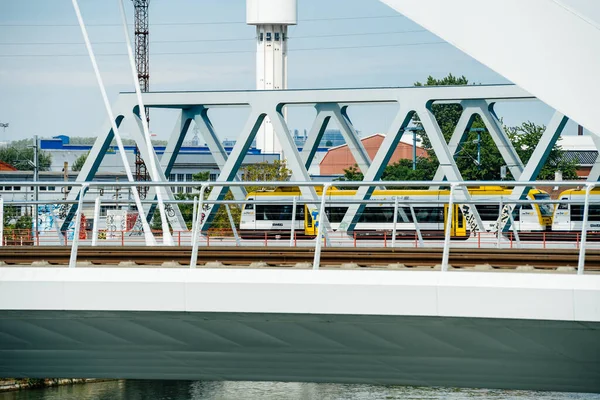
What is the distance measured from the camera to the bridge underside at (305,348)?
10.9 metres

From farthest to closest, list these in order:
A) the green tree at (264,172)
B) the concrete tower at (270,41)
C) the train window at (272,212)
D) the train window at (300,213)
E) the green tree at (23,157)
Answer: the green tree at (23,157) → the concrete tower at (270,41) → the green tree at (264,172) → the train window at (272,212) → the train window at (300,213)

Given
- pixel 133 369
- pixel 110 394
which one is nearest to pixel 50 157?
pixel 110 394

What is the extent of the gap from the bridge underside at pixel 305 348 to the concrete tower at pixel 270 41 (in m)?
102

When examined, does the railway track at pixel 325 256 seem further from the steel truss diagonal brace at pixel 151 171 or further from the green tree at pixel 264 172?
the green tree at pixel 264 172

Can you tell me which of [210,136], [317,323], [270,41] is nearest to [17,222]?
[317,323]

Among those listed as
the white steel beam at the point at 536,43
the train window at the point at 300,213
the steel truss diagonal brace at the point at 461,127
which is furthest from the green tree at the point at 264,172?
the white steel beam at the point at 536,43

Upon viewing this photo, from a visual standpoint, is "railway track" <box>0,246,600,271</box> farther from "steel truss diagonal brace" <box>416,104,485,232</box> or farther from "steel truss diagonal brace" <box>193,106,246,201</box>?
"steel truss diagonal brace" <box>193,106,246,201</box>

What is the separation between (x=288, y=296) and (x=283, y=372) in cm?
221

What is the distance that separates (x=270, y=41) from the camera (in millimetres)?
121250

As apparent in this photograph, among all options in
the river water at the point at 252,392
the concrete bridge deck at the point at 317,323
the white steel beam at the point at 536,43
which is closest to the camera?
the white steel beam at the point at 536,43

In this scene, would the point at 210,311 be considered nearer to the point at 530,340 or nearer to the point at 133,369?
the point at 133,369

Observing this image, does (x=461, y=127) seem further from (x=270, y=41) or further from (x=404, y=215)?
(x=270, y=41)

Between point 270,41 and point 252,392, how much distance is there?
8800cm

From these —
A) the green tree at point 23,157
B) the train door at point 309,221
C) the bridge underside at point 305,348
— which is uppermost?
the green tree at point 23,157
